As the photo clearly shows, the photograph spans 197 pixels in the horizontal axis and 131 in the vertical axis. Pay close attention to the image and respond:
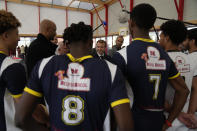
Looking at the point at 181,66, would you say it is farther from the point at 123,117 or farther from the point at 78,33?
the point at 78,33

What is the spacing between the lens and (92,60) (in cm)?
88

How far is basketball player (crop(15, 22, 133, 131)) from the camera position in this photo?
84cm

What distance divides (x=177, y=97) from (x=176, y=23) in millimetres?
726

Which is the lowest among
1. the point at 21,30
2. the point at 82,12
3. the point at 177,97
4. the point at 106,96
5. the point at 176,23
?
the point at 177,97

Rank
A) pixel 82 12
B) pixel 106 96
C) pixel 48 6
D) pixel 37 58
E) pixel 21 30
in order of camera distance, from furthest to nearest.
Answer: pixel 82 12
pixel 48 6
pixel 21 30
pixel 37 58
pixel 106 96

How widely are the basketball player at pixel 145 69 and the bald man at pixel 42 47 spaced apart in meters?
1.28

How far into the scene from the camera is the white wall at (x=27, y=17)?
1009 centimetres

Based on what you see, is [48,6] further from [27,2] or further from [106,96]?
[106,96]

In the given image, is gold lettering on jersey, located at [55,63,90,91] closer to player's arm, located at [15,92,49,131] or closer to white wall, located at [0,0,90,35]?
player's arm, located at [15,92,49,131]

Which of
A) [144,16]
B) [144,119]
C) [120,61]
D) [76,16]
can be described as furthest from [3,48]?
[76,16]

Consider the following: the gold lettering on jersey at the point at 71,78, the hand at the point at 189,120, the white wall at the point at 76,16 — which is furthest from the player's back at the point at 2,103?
the white wall at the point at 76,16

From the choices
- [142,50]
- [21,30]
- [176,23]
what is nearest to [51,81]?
[142,50]

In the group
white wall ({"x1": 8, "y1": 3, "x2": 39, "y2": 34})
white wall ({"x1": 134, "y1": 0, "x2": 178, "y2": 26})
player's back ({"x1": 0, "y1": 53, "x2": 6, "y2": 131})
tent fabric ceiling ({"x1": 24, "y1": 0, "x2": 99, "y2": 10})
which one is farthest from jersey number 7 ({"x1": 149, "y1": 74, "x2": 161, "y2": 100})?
white wall ({"x1": 8, "y1": 3, "x2": 39, "y2": 34})

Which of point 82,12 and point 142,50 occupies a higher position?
point 82,12
